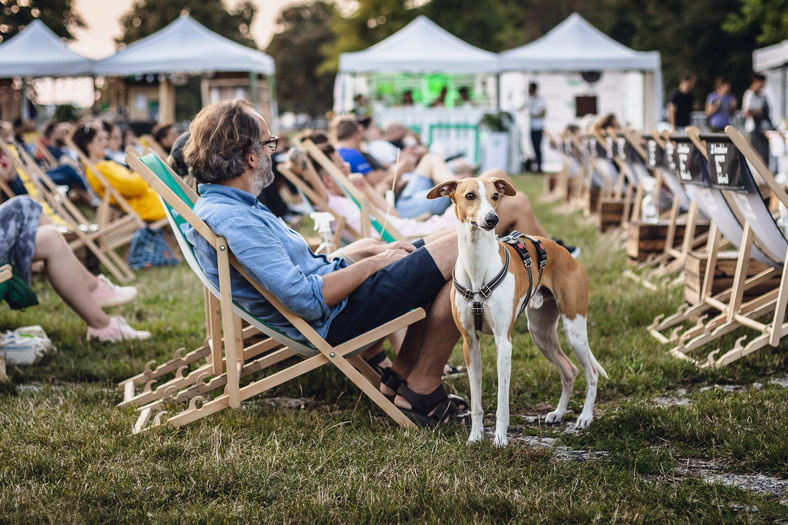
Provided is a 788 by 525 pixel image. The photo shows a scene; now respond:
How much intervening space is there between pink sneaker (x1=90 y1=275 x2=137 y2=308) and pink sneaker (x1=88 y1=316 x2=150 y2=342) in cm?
42

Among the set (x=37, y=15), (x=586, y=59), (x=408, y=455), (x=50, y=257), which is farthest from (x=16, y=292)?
(x=37, y=15)

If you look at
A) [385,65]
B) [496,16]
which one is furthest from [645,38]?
[385,65]

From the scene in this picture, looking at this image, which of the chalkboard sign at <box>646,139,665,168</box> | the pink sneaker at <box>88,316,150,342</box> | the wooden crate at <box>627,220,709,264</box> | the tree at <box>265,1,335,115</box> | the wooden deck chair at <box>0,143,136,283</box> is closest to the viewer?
the pink sneaker at <box>88,316,150,342</box>

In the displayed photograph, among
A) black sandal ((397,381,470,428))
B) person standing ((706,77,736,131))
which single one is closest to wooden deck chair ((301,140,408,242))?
black sandal ((397,381,470,428))

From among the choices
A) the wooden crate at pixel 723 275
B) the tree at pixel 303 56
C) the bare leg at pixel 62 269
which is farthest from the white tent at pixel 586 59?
the tree at pixel 303 56

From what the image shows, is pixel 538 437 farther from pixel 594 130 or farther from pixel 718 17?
pixel 718 17

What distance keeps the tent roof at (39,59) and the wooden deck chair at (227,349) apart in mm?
16112

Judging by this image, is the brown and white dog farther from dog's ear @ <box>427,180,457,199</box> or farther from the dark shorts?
the dark shorts

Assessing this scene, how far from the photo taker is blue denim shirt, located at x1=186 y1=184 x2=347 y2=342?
2891mm

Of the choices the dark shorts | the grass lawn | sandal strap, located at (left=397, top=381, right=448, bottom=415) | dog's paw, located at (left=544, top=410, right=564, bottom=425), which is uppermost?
the dark shorts

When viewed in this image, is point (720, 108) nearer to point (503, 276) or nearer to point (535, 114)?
point (535, 114)

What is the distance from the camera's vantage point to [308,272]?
320cm

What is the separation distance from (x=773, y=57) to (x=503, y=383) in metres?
16.2

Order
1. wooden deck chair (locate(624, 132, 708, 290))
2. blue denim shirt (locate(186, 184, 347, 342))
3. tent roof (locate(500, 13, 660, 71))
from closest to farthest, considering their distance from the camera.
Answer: blue denim shirt (locate(186, 184, 347, 342)), wooden deck chair (locate(624, 132, 708, 290)), tent roof (locate(500, 13, 660, 71))
